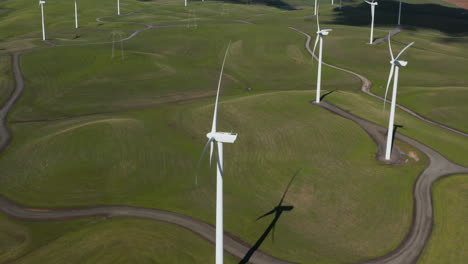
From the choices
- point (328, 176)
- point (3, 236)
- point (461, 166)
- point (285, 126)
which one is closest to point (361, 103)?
point (285, 126)

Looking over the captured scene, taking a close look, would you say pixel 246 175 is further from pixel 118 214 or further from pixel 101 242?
pixel 101 242

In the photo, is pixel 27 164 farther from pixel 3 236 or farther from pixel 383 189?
pixel 383 189

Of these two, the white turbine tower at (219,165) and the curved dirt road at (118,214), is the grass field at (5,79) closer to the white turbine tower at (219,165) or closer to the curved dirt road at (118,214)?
the curved dirt road at (118,214)

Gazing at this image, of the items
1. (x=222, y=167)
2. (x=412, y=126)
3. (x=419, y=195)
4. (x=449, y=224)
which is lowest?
(x=449, y=224)

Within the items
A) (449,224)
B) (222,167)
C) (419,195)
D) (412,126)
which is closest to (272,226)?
(222,167)

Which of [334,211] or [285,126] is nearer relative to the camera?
[334,211]
